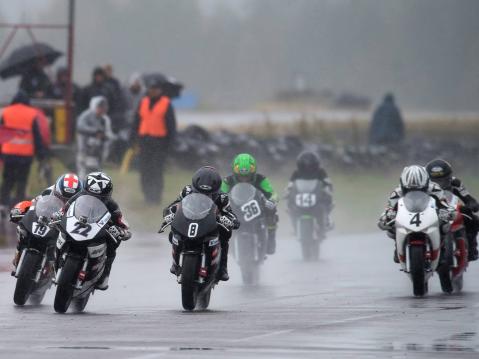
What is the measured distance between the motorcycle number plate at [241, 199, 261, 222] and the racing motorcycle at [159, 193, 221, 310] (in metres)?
3.81

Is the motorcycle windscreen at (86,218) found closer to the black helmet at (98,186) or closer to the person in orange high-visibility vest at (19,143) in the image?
the black helmet at (98,186)

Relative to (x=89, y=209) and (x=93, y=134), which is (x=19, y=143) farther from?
(x=89, y=209)

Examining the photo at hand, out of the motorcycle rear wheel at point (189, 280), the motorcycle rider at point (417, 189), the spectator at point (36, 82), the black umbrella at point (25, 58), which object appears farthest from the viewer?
the black umbrella at point (25, 58)

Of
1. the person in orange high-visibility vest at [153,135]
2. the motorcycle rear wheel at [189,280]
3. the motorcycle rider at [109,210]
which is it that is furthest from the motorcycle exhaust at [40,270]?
the person in orange high-visibility vest at [153,135]

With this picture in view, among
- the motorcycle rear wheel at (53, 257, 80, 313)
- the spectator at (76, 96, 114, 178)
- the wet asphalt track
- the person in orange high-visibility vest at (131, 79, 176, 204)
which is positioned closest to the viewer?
the wet asphalt track

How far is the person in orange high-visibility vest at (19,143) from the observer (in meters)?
24.2

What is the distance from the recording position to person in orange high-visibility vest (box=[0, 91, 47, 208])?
24.2 meters

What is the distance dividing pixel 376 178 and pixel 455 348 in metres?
25.5

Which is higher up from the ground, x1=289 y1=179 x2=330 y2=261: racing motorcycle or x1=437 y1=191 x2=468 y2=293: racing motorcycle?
x1=289 y1=179 x2=330 y2=261: racing motorcycle

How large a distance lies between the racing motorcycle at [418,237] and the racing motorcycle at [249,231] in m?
3.15

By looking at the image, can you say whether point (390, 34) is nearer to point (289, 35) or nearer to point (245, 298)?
point (289, 35)

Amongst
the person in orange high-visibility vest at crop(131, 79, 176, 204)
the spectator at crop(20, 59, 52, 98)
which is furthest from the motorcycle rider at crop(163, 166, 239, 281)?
the spectator at crop(20, 59, 52, 98)

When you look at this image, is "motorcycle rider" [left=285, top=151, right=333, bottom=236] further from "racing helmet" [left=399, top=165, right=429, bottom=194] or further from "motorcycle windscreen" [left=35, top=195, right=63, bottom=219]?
"motorcycle windscreen" [left=35, top=195, right=63, bottom=219]

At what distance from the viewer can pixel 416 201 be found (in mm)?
15969
